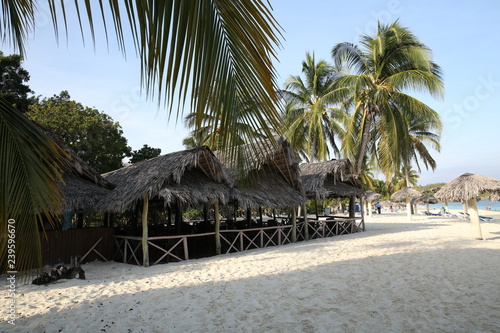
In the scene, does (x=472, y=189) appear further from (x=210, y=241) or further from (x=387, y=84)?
(x=210, y=241)

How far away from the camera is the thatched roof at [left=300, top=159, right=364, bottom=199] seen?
13164 millimetres

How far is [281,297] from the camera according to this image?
482 cm

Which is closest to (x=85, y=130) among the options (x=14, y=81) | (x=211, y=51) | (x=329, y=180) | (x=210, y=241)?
(x=14, y=81)

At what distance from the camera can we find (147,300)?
477cm

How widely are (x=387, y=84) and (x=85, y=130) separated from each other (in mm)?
13960

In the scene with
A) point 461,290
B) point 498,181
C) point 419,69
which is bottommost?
point 461,290

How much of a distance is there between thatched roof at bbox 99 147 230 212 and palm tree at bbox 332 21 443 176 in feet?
27.5

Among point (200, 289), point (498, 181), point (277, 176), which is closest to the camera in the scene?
point (200, 289)

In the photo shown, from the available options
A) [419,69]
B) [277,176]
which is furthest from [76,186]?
[419,69]

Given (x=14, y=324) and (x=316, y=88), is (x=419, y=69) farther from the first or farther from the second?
(x=14, y=324)

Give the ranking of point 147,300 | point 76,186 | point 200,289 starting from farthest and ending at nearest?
point 76,186
point 200,289
point 147,300

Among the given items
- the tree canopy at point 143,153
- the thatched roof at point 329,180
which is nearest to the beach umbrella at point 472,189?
the thatched roof at point 329,180

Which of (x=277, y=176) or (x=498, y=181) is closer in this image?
(x=498, y=181)

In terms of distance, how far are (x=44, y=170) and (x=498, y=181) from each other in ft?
41.3
